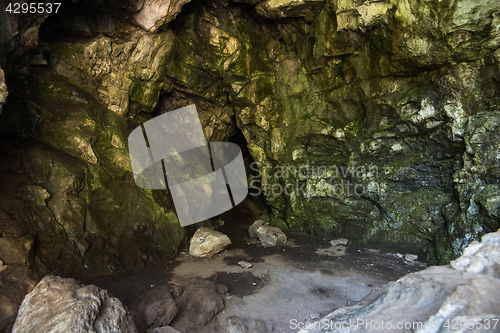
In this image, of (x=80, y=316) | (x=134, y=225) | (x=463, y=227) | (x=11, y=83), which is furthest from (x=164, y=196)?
(x=463, y=227)

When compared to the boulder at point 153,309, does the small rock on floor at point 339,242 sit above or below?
below

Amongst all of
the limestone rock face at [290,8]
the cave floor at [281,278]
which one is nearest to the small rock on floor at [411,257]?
the cave floor at [281,278]

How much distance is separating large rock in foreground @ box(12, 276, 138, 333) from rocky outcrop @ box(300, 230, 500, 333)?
2.41 metres

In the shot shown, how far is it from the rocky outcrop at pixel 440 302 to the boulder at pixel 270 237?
6.12 m

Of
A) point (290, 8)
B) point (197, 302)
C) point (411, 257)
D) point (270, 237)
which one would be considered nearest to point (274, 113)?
point (290, 8)

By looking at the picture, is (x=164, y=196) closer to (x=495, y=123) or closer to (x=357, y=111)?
(x=357, y=111)

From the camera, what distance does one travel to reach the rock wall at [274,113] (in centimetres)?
628

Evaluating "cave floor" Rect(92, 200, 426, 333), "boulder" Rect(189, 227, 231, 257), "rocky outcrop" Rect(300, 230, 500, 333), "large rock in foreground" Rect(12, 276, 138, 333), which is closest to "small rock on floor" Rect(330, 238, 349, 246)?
"cave floor" Rect(92, 200, 426, 333)

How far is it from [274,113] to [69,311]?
895cm

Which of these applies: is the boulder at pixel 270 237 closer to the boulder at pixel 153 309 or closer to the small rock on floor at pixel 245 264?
the small rock on floor at pixel 245 264

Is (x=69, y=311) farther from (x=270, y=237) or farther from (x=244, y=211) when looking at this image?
(x=244, y=211)

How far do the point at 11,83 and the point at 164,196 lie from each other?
4684 mm

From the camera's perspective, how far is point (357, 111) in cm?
943

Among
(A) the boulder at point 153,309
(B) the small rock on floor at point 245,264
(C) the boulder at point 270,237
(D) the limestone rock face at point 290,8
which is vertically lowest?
(C) the boulder at point 270,237
